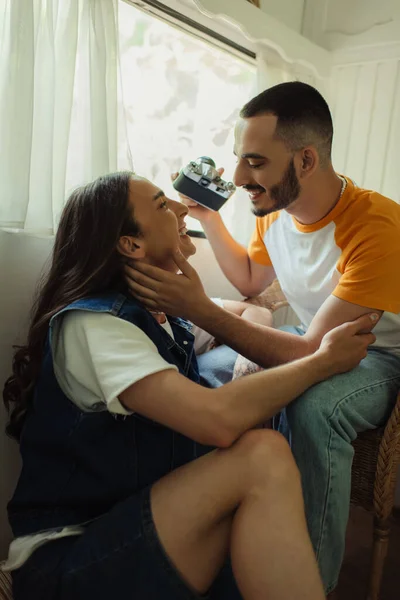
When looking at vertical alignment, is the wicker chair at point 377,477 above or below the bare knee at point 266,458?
below

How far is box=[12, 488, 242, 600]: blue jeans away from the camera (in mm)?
742

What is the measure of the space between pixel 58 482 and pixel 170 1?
4.24 ft

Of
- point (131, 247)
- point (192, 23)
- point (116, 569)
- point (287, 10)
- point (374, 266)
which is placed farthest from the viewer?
point (287, 10)

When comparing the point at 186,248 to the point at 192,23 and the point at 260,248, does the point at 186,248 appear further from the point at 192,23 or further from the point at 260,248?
the point at 192,23

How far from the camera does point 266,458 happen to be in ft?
2.63

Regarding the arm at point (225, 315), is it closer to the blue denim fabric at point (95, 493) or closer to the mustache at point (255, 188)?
the blue denim fabric at point (95, 493)

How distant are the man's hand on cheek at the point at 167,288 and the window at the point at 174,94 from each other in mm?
519

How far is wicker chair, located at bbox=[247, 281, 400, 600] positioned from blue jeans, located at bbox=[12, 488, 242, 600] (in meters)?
0.56

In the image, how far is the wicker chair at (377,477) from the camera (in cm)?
114

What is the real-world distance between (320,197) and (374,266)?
0.92 ft

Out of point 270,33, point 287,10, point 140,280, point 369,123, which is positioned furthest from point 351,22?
point 140,280

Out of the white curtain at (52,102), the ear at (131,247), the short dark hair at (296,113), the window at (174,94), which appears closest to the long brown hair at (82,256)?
the ear at (131,247)

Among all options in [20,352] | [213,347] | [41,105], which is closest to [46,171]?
[41,105]

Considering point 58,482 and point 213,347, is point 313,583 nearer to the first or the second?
point 58,482
